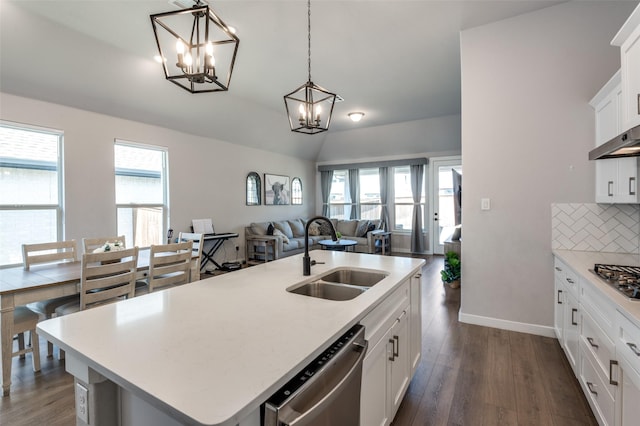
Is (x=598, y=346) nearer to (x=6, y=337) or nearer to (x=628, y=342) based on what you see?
(x=628, y=342)

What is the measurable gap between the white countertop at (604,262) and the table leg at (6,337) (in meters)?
3.50

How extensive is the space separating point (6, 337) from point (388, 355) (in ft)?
8.51

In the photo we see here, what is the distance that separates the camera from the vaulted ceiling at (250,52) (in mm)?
2775

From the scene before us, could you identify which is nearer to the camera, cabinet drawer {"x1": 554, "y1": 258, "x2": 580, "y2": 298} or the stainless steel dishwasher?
the stainless steel dishwasher

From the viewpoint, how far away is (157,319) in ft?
3.90

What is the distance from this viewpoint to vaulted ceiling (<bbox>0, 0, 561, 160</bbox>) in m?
2.78

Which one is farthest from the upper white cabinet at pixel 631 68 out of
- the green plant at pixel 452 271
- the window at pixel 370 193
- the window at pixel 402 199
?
the window at pixel 370 193

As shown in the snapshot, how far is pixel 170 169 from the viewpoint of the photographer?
5.12 m

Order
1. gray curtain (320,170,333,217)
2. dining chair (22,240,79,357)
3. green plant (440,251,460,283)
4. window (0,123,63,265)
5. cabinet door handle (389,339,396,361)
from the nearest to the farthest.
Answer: cabinet door handle (389,339,396,361)
dining chair (22,240,79,357)
window (0,123,63,265)
green plant (440,251,460,283)
gray curtain (320,170,333,217)

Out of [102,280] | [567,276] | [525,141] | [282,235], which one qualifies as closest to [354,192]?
[282,235]

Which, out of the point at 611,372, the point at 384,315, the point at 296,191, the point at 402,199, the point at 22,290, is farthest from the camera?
the point at 296,191

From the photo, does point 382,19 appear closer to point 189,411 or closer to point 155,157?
point 189,411

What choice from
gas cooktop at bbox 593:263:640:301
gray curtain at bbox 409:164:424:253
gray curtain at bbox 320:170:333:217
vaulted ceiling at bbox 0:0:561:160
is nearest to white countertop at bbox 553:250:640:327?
gas cooktop at bbox 593:263:640:301

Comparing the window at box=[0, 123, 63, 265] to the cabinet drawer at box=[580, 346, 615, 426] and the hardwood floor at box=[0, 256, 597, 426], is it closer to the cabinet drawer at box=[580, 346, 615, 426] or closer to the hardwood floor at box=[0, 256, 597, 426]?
the hardwood floor at box=[0, 256, 597, 426]
